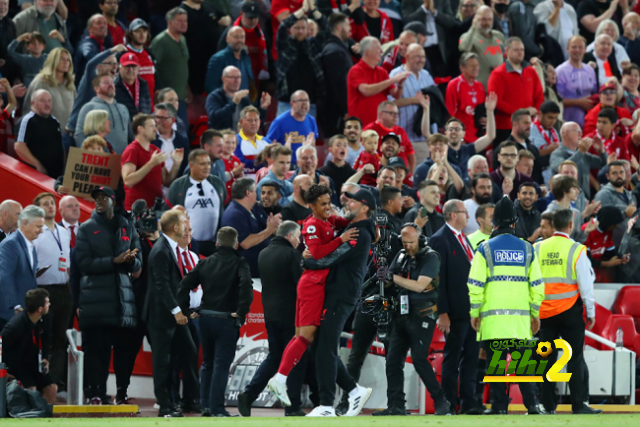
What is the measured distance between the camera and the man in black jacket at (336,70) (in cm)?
1522

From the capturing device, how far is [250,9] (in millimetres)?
15430

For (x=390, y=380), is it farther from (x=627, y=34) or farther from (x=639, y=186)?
(x=627, y=34)

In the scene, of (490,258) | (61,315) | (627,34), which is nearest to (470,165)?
(490,258)

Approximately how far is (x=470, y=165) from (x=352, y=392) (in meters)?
4.77

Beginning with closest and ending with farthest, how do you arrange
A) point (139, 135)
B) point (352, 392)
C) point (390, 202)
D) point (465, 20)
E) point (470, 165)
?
1. point (352, 392)
2. point (390, 202)
3. point (139, 135)
4. point (470, 165)
5. point (465, 20)

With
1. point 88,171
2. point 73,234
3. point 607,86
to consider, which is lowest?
point 73,234

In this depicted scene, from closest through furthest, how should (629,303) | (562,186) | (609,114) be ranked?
(562,186)
(629,303)
(609,114)

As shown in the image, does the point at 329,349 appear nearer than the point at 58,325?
Yes

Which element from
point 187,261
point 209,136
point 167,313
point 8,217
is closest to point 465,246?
point 187,261

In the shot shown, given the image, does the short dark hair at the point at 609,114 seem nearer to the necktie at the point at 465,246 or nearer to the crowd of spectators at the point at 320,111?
the crowd of spectators at the point at 320,111

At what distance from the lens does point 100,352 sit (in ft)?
33.6

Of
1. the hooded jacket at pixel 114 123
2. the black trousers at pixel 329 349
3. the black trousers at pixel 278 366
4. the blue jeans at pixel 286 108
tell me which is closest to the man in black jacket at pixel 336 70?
the blue jeans at pixel 286 108

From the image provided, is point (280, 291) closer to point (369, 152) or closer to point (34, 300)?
point (34, 300)

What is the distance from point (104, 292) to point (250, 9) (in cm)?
658
